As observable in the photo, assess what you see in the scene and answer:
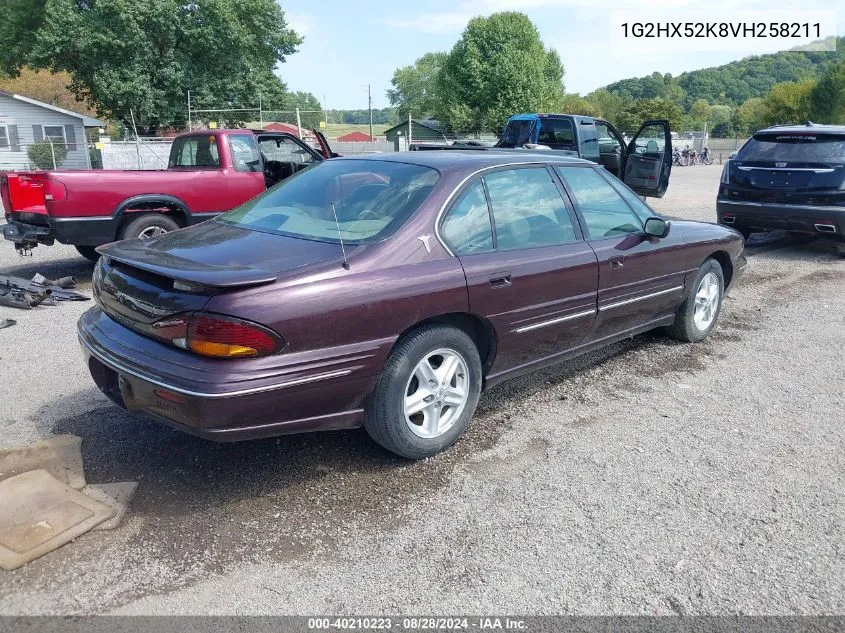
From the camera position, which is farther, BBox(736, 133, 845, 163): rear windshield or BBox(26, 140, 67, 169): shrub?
BBox(26, 140, 67, 169): shrub

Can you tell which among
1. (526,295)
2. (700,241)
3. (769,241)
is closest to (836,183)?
(769,241)

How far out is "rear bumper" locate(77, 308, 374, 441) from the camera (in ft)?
9.12

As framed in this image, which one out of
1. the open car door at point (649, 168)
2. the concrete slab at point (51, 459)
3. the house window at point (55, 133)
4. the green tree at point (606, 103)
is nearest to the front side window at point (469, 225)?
the concrete slab at point (51, 459)

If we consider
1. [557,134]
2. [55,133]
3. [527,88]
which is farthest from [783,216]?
[527,88]

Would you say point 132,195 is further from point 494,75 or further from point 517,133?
Answer: point 494,75

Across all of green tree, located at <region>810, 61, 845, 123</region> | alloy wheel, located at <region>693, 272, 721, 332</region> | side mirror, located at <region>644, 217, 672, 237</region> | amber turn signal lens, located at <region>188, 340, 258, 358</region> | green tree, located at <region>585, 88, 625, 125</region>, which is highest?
green tree, located at <region>585, 88, 625, 125</region>

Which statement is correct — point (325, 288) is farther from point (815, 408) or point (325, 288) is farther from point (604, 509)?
point (815, 408)

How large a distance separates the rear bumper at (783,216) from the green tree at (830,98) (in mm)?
64671

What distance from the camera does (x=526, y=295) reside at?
3.78 m

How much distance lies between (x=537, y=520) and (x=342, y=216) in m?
1.80

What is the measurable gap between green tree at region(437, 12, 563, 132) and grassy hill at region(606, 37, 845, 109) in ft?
155

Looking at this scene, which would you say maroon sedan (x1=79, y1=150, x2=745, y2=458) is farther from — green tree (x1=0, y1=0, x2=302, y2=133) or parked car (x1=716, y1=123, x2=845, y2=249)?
green tree (x1=0, y1=0, x2=302, y2=133)

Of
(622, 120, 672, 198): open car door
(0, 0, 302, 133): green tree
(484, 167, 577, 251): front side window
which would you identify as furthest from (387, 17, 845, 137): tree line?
(484, 167, 577, 251): front side window

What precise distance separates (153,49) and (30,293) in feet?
114
